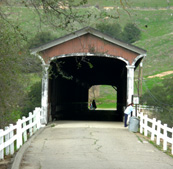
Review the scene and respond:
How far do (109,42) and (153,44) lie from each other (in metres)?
98.9

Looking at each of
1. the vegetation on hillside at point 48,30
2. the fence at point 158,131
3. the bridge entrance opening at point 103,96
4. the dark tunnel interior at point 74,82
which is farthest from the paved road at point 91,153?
the bridge entrance opening at point 103,96

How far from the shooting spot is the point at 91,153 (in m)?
11.9

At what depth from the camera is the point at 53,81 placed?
24438 millimetres

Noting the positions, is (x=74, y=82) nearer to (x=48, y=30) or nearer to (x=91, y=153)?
(x=91, y=153)

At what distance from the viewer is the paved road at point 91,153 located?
32.9ft

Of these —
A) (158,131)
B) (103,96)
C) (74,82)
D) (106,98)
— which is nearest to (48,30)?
(103,96)

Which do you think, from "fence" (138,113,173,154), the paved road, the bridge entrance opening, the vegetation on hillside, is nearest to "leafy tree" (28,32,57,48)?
the vegetation on hillside

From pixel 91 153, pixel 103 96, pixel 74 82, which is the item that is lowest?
pixel 91 153

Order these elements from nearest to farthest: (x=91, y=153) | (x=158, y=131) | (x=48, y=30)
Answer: (x=91, y=153) < (x=158, y=131) < (x=48, y=30)

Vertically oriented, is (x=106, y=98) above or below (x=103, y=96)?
below

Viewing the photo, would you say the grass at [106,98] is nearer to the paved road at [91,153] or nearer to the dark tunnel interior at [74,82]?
the dark tunnel interior at [74,82]

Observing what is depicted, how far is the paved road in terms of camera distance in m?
10.0

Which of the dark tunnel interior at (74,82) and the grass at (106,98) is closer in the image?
the dark tunnel interior at (74,82)

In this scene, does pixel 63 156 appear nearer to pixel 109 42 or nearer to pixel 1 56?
pixel 1 56
